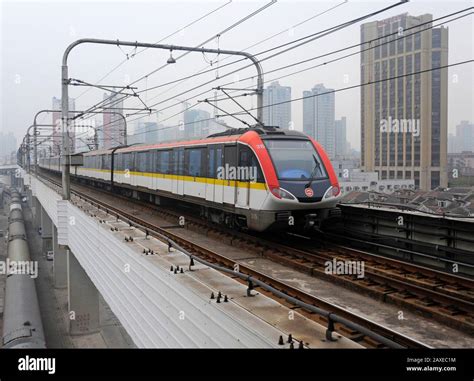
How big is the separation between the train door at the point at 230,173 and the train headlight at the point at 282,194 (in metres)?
1.66

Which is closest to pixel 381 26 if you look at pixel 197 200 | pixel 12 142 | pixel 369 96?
pixel 369 96

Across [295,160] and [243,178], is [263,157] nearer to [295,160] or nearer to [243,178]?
[295,160]

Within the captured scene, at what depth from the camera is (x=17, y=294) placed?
3123 centimetres

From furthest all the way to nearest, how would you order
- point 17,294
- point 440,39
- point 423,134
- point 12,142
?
point 12,142, point 17,294, point 423,134, point 440,39

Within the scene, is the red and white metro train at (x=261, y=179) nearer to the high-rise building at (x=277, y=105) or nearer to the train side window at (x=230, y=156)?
the train side window at (x=230, y=156)

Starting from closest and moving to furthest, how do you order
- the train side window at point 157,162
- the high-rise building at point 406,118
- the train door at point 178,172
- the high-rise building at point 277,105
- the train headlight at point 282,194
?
the train headlight at point 282,194
the train door at point 178,172
the train side window at point 157,162
the high-rise building at point 277,105
the high-rise building at point 406,118

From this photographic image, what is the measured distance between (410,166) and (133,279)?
20548 millimetres

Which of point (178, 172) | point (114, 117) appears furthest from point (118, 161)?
point (114, 117)

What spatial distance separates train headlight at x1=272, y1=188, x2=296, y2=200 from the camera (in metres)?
10.8

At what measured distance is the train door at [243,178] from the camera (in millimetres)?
11617

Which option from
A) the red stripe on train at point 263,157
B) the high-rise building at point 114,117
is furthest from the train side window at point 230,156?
the high-rise building at point 114,117
